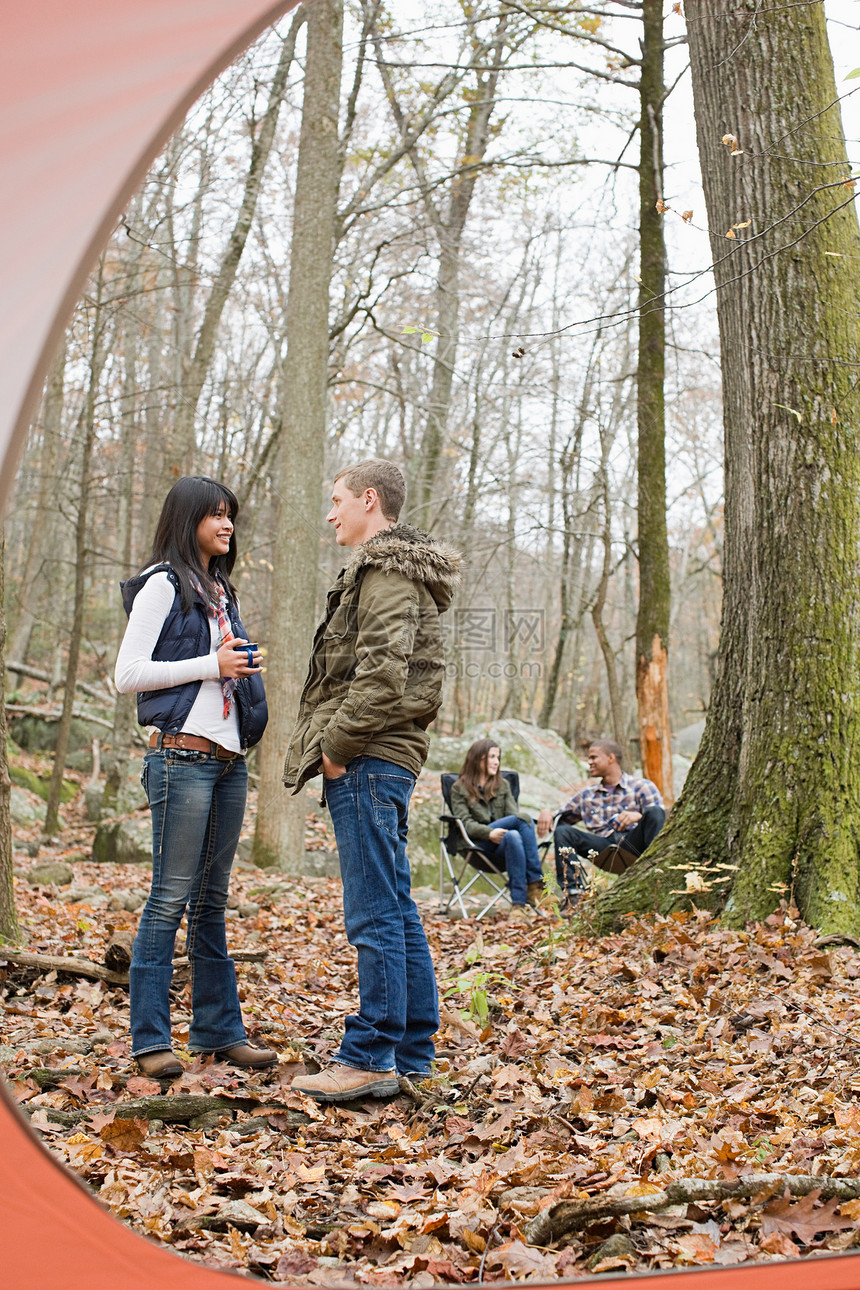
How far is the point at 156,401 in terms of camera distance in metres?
10.7

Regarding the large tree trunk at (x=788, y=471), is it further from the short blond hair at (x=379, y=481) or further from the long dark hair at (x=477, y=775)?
the long dark hair at (x=477, y=775)

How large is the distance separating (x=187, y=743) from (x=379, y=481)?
94 centimetres

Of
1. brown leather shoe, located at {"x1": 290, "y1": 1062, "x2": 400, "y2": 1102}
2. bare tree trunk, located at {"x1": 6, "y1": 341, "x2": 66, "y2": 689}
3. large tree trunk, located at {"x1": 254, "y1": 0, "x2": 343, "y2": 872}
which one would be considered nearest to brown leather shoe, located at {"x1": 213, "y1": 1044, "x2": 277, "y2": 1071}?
brown leather shoe, located at {"x1": 290, "y1": 1062, "x2": 400, "y2": 1102}

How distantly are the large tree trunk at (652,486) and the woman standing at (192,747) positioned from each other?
4.59 metres

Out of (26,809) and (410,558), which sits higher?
(410,558)

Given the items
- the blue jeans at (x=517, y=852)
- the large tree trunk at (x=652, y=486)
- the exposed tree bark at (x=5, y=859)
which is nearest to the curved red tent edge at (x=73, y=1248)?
the exposed tree bark at (x=5, y=859)

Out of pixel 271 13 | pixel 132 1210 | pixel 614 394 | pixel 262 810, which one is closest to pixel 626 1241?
pixel 132 1210

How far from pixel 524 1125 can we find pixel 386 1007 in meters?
0.47

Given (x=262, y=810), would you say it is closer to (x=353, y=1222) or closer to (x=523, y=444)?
(x=353, y=1222)

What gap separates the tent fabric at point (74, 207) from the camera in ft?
4.79

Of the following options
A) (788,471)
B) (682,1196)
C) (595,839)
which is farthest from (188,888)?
(595,839)

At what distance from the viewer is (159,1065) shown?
2.48 metres

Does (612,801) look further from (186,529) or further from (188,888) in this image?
(186,529)

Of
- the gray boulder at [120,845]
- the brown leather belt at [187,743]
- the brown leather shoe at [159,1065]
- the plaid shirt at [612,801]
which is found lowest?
the gray boulder at [120,845]
